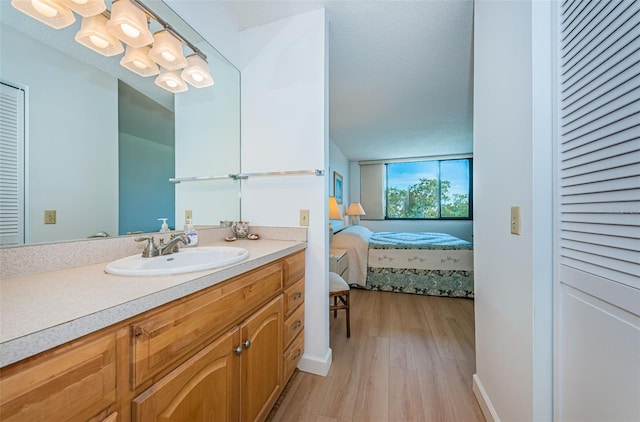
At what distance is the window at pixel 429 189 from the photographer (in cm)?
519

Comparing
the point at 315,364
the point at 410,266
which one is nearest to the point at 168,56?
the point at 315,364

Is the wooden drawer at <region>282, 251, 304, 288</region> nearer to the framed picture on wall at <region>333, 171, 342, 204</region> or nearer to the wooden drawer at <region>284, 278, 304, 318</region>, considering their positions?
the wooden drawer at <region>284, 278, 304, 318</region>

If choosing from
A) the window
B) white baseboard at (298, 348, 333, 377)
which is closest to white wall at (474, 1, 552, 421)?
white baseboard at (298, 348, 333, 377)

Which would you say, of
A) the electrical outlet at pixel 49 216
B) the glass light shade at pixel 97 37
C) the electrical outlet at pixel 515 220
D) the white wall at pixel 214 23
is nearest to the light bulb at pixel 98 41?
the glass light shade at pixel 97 37

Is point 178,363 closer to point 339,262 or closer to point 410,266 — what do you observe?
point 339,262

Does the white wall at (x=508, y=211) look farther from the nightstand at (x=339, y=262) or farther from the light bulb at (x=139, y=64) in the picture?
the light bulb at (x=139, y=64)

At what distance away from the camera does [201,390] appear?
748 millimetres

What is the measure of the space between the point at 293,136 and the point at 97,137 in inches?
39.2

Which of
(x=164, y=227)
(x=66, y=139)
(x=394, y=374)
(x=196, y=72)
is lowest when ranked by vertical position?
(x=394, y=374)

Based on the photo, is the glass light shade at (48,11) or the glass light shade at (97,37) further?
the glass light shade at (97,37)

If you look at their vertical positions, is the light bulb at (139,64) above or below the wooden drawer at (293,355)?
above

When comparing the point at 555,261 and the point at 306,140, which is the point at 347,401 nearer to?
the point at 555,261

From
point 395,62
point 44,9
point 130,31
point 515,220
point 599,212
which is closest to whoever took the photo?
point 599,212

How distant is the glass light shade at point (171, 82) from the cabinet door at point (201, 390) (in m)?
1.31
